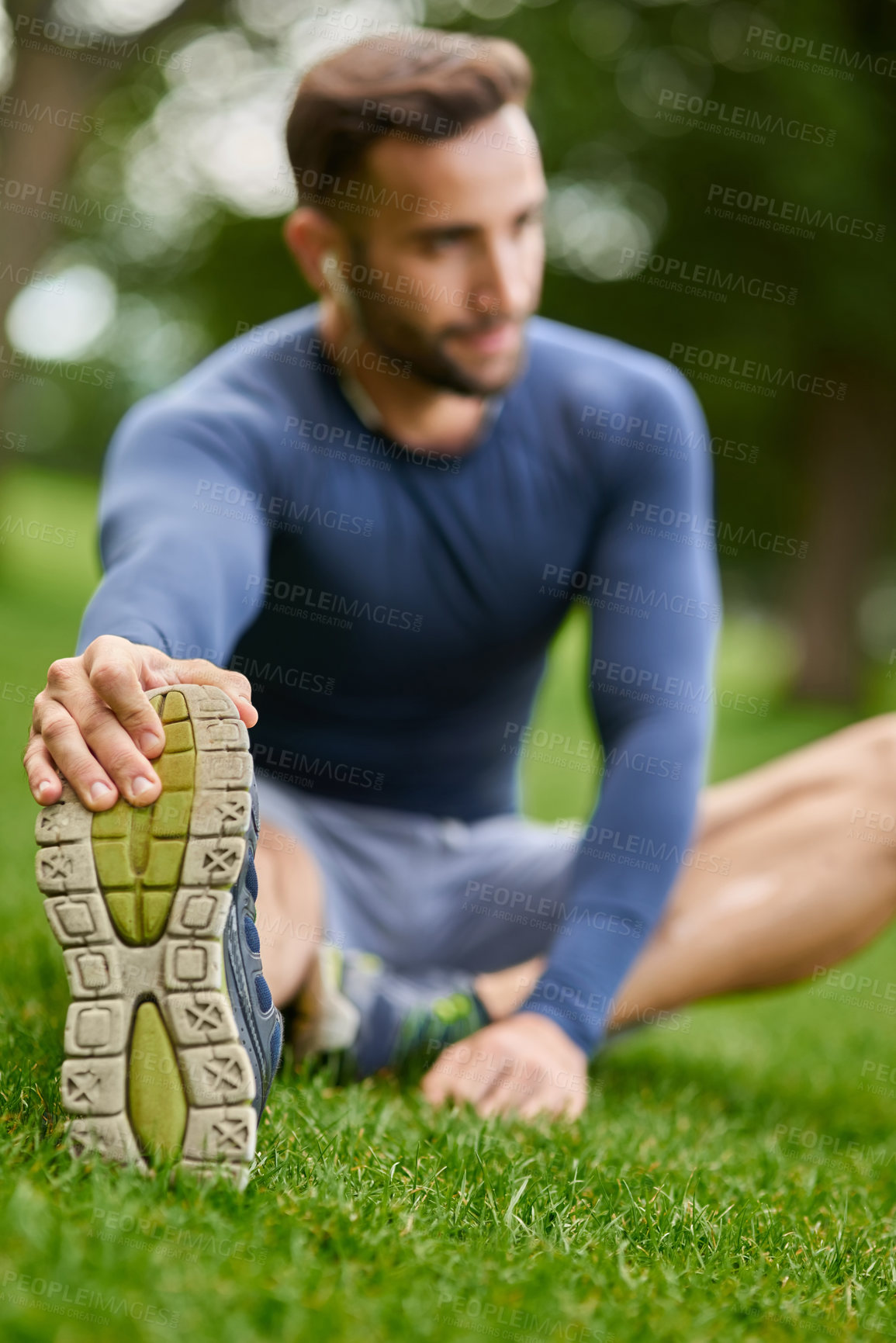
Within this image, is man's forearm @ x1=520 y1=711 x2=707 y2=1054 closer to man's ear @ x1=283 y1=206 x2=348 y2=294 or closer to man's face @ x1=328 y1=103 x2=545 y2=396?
man's face @ x1=328 y1=103 x2=545 y2=396

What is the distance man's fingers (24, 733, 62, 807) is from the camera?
1484mm

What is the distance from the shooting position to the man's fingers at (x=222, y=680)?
1.58 meters

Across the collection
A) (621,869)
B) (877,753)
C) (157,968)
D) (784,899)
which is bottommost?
(784,899)

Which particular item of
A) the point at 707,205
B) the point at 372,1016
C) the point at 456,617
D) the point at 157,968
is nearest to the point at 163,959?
the point at 157,968

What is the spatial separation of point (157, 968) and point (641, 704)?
1399mm

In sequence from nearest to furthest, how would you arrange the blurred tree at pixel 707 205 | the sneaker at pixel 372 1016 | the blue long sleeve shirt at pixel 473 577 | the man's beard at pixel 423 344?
the sneaker at pixel 372 1016
the blue long sleeve shirt at pixel 473 577
the man's beard at pixel 423 344
the blurred tree at pixel 707 205

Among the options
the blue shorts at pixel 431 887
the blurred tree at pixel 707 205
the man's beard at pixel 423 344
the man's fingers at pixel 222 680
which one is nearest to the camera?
the man's fingers at pixel 222 680

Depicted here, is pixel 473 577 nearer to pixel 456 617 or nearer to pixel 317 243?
pixel 456 617

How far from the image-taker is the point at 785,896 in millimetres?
2744

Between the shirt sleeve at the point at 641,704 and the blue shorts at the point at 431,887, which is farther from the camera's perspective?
the blue shorts at the point at 431,887

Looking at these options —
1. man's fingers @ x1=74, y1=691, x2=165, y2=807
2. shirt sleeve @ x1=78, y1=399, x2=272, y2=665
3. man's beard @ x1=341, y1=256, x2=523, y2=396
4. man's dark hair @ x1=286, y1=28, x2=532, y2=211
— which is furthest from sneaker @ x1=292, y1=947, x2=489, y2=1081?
man's dark hair @ x1=286, y1=28, x2=532, y2=211

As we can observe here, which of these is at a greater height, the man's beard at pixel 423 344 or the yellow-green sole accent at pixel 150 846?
the man's beard at pixel 423 344

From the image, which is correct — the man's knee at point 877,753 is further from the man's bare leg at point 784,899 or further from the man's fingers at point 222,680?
the man's fingers at point 222,680

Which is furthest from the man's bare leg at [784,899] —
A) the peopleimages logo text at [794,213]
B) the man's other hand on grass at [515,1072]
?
the peopleimages logo text at [794,213]
